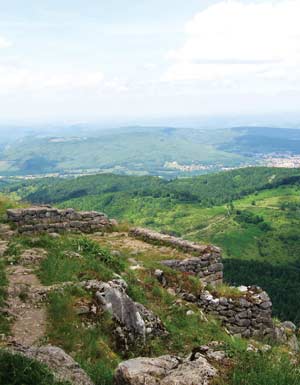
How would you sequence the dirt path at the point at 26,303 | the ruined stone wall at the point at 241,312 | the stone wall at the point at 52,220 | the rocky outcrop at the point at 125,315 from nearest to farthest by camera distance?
the dirt path at the point at 26,303, the rocky outcrop at the point at 125,315, the ruined stone wall at the point at 241,312, the stone wall at the point at 52,220

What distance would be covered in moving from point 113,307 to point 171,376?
219 inches

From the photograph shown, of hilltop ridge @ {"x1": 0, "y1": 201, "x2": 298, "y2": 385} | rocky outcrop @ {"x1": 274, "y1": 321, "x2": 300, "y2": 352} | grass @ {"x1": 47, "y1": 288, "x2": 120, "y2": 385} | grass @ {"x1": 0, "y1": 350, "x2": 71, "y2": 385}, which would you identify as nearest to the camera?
grass @ {"x1": 0, "y1": 350, "x2": 71, "y2": 385}

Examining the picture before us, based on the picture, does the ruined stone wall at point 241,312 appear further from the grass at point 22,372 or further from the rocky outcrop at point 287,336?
the grass at point 22,372

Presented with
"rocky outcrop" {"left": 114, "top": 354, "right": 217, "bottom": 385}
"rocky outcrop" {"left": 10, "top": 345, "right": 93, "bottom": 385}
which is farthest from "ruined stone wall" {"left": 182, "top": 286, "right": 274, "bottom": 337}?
"rocky outcrop" {"left": 10, "top": 345, "right": 93, "bottom": 385}

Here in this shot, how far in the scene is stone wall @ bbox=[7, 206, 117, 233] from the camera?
22.6 m

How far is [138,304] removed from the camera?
14820 mm

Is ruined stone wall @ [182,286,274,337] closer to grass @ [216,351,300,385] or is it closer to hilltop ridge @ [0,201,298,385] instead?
hilltop ridge @ [0,201,298,385]

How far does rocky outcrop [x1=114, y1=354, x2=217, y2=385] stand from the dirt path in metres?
3.68

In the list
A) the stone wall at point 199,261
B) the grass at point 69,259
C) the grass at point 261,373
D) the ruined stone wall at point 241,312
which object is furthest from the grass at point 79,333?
the stone wall at point 199,261

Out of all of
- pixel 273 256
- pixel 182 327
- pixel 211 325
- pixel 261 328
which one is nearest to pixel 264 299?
pixel 261 328

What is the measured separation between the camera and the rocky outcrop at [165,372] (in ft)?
27.2

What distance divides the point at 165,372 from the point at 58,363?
220cm

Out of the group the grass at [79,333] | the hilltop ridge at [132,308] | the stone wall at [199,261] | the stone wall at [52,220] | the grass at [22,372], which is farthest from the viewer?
the stone wall at [52,220]

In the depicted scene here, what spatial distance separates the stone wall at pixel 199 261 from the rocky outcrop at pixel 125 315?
6.72 metres
